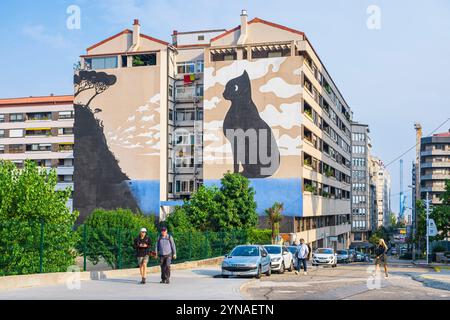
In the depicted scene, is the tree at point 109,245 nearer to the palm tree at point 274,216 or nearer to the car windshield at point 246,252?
the car windshield at point 246,252

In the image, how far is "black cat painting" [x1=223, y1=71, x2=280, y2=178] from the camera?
64562mm

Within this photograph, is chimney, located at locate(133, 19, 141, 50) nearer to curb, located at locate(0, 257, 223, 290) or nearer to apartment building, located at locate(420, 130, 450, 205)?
curb, located at locate(0, 257, 223, 290)

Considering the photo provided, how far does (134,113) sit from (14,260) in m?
50.1

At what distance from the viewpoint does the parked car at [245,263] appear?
25047 mm

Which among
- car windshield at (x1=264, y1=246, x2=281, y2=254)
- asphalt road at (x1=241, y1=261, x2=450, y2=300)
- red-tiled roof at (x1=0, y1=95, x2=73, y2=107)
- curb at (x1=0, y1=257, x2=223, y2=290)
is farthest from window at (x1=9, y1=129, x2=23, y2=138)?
asphalt road at (x1=241, y1=261, x2=450, y2=300)

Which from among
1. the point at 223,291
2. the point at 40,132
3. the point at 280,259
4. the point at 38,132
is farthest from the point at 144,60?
the point at 223,291

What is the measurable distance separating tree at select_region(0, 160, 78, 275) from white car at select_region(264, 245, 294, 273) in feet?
32.6

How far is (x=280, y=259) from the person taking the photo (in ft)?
97.4

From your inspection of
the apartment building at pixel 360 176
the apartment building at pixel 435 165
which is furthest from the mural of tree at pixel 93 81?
the apartment building at pixel 360 176

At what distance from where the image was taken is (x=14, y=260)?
19.6m

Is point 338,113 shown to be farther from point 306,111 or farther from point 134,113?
point 134,113

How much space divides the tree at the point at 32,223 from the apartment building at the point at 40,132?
2649 inches

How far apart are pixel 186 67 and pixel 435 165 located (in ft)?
248
